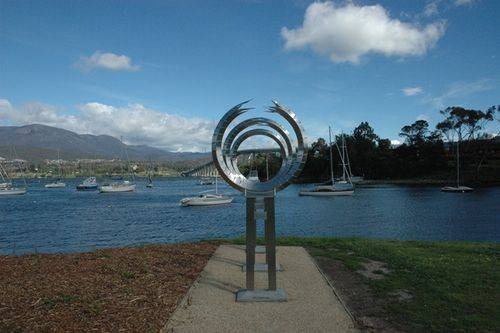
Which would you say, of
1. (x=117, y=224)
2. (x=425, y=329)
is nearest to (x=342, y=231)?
(x=117, y=224)

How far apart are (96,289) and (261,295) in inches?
122

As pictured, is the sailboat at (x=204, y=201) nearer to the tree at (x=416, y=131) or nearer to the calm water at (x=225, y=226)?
the calm water at (x=225, y=226)

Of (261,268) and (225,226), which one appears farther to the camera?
(225,226)

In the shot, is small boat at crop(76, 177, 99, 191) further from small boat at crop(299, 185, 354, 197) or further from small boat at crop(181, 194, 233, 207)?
small boat at crop(181, 194, 233, 207)

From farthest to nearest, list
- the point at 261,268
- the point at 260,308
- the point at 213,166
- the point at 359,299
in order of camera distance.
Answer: the point at 213,166 → the point at 261,268 → the point at 359,299 → the point at 260,308

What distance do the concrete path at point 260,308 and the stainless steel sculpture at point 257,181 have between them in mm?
391

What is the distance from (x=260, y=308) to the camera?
25.4 ft

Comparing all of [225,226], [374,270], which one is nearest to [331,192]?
[225,226]

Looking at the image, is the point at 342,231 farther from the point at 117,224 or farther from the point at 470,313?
the point at 470,313

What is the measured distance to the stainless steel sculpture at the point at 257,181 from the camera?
8523 mm

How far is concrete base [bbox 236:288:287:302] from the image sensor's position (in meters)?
8.14

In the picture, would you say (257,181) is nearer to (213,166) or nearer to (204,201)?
(213,166)

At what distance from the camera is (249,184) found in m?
9.32

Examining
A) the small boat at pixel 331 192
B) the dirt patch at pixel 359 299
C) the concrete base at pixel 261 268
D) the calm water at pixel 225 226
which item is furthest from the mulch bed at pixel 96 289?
the small boat at pixel 331 192
